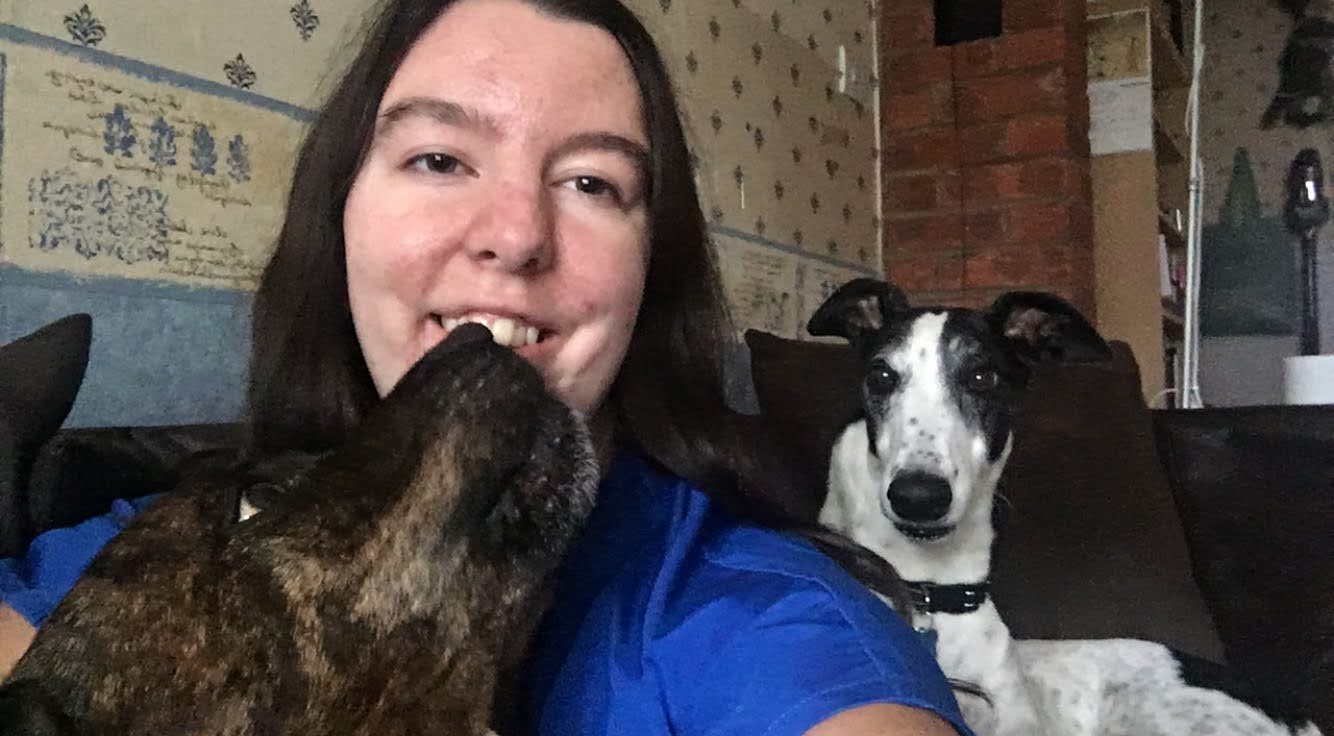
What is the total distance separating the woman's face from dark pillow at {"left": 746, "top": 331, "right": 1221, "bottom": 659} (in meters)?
1.37

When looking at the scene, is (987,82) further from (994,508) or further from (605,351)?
(605,351)

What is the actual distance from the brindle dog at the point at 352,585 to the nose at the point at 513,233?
10 centimetres

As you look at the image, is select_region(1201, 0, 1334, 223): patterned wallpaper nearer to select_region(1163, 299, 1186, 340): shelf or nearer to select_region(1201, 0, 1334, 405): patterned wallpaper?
select_region(1201, 0, 1334, 405): patterned wallpaper

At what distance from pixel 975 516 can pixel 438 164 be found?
1.44 meters

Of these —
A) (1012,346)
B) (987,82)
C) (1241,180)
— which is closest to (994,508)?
(1012,346)

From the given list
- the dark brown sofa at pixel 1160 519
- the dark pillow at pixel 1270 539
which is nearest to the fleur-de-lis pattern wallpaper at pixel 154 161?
the dark brown sofa at pixel 1160 519

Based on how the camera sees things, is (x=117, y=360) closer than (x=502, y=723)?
No

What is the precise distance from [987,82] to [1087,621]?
7.76ft

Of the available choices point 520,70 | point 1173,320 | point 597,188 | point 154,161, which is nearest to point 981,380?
point 597,188

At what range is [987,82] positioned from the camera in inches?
152

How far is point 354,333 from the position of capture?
1.16 meters

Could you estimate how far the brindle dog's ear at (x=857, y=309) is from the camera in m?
2.26

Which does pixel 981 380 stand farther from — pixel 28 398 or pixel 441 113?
pixel 28 398

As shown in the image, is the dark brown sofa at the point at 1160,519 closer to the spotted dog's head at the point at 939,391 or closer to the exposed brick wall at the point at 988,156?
the spotted dog's head at the point at 939,391
